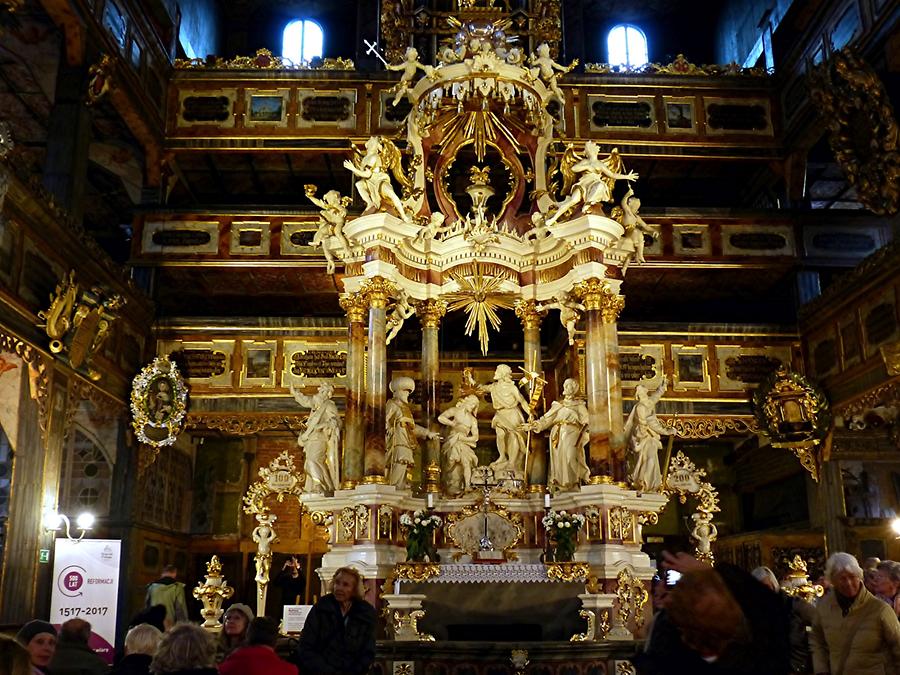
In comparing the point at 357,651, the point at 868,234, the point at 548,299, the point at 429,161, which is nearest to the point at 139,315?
the point at 429,161

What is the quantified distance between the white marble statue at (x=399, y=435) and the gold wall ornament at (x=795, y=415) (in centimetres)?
589

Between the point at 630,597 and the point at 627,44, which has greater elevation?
the point at 627,44

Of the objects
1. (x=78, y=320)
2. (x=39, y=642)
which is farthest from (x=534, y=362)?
(x=39, y=642)

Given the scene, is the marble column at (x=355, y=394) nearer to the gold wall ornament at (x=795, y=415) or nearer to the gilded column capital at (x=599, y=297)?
the gilded column capital at (x=599, y=297)

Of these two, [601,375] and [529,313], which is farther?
[529,313]

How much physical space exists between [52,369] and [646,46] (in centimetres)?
1442

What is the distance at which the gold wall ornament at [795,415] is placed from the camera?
13.9 meters

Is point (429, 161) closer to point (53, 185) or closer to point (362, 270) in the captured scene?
point (362, 270)

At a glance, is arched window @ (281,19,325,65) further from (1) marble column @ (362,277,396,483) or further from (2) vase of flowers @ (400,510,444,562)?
(2) vase of flowers @ (400,510,444,562)

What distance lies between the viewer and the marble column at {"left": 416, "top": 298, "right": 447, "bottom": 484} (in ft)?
37.2

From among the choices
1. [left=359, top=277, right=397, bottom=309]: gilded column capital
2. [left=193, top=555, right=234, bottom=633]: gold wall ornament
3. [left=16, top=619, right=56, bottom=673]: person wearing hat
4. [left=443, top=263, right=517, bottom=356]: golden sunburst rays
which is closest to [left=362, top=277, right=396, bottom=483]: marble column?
[left=359, top=277, right=397, bottom=309]: gilded column capital

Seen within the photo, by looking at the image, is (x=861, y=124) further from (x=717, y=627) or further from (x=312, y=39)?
(x=312, y=39)

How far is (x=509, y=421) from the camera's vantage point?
11383 millimetres

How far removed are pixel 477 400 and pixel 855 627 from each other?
7082 millimetres
